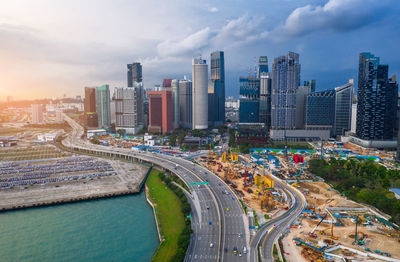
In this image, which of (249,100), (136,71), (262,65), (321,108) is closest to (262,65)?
(262,65)

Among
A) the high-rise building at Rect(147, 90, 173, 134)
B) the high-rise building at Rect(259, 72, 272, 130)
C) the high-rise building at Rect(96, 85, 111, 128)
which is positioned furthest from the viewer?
the high-rise building at Rect(96, 85, 111, 128)

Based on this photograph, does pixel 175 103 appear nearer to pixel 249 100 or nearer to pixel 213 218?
pixel 249 100

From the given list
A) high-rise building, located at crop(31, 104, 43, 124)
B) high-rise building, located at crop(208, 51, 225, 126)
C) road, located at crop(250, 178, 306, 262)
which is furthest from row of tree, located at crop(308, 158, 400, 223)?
high-rise building, located at crop(31, 104, 43, 124)

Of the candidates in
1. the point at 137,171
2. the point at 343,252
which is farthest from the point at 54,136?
the point at 343,252

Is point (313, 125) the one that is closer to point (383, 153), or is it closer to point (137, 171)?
point (383, 153)

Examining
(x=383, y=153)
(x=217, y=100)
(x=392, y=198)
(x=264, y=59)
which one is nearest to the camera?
(x=392, y=198)

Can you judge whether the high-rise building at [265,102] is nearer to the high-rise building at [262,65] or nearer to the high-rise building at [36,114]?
the high-rise building at [262,65]

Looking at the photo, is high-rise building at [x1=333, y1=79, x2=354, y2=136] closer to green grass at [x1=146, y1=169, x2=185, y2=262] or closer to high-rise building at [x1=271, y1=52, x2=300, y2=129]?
high-rise building at [x1=271, y1=52, x2=300, y2=129]

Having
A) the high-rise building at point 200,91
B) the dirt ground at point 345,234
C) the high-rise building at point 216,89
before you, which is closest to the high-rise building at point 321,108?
the high-rise building at point 200,91
